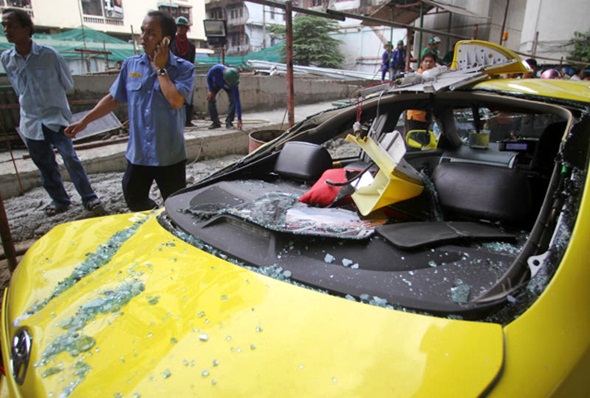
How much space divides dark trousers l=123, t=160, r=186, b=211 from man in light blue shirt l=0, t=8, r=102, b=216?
115 centimetres

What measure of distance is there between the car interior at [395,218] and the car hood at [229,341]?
10 centimetres

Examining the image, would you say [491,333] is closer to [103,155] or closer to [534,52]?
[103,155]

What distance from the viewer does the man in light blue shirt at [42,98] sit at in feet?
10.9

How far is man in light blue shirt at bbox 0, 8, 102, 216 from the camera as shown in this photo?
334 cm

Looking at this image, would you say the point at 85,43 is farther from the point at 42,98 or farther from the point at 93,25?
the point at 93,25

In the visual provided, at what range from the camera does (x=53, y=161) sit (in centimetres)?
356

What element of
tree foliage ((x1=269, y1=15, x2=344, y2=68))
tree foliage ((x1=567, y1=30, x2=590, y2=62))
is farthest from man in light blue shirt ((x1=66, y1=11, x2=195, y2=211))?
tree foliage ((x1=269, y1=15, x2=344, y2=68))

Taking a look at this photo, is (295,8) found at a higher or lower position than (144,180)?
higher

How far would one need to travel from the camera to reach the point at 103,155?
15.7ft

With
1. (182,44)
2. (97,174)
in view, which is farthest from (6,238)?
(182,44)

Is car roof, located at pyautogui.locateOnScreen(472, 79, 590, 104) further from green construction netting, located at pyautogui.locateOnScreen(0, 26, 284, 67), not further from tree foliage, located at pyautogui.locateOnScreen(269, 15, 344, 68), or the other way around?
tree foliage, located at pyautogui.locateOnScreen(269, 15, 344, 68)

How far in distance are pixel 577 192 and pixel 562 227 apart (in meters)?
0.14

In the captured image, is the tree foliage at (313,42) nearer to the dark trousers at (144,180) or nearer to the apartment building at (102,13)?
the apartment building at (102,13)

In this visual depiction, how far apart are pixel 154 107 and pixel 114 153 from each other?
8.93 feet
